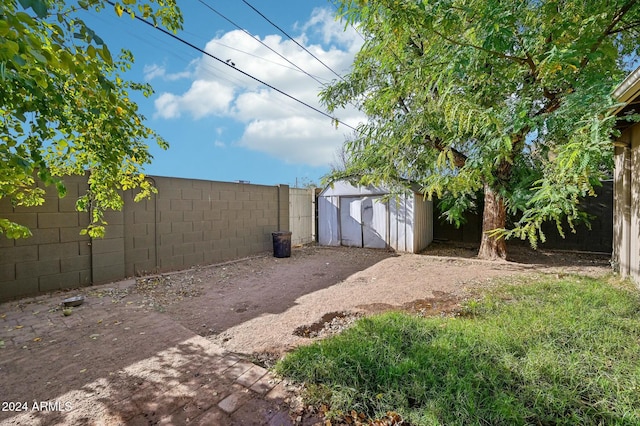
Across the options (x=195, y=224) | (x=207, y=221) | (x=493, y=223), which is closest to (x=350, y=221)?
(x=493, y=223)

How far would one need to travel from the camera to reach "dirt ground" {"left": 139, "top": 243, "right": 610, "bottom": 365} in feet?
10.2

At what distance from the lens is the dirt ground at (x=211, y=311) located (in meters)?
2.37

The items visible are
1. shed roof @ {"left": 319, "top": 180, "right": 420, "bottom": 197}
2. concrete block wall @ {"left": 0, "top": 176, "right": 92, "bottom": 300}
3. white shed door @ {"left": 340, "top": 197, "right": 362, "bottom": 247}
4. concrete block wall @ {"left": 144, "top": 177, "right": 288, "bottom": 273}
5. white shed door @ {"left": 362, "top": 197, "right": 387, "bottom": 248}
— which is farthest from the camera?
white shed door @ {"left": 340, "top": 197, "right": 362, "bottom": 247}

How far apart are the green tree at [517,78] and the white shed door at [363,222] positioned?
2.63 metres

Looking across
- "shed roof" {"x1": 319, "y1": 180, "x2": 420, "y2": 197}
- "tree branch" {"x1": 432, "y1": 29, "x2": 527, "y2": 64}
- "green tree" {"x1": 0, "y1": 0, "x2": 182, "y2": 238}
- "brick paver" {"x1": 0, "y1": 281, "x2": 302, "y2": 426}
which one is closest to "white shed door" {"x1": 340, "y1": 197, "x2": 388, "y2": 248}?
"shed roof" {"x1": 319, "y1": 180, "x2": 420, "y2": 197}

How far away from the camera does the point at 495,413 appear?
1639 mm

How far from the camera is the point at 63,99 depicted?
6.81ft

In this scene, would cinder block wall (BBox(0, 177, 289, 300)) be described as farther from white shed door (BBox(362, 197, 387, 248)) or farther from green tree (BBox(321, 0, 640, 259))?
green tree (BBox(321, 0, 640, 259))

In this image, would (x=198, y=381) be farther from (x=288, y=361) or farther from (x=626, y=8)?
(x=626, y=8)

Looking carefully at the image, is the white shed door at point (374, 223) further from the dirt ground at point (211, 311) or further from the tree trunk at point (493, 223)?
the tree trunk at point (493, 223)

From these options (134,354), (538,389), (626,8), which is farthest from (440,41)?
(134,354)

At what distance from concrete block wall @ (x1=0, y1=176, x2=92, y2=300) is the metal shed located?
21.0 feet

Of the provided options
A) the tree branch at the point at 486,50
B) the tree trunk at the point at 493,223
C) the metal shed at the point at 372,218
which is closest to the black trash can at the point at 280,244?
the metal shed at the point at 372,218

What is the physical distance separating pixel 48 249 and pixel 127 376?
11.0 ft
